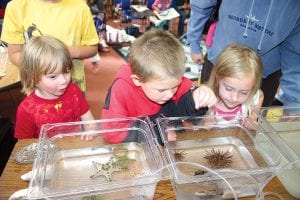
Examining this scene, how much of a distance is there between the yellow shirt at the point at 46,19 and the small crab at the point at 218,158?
3.10ft

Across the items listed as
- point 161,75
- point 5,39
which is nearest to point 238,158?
point 161,75

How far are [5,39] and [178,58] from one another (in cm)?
94

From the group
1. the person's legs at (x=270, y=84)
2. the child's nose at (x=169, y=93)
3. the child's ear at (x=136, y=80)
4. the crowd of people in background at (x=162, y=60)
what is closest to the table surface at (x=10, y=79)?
the crowd of people in background at (x=162, y=60)

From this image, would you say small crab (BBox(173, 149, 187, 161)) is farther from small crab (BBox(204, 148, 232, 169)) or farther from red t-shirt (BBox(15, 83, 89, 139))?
red t-shirt (BBox(15, 83, 89, 139))

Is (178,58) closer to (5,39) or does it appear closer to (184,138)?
(184,138)

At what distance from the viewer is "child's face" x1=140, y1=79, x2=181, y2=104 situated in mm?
1044

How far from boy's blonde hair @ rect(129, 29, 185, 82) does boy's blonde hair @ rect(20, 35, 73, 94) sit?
13.5 inches

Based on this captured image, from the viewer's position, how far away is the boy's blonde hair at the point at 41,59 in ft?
4.04

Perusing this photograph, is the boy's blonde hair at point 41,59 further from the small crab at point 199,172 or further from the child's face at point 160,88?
the small crab at point 199,172

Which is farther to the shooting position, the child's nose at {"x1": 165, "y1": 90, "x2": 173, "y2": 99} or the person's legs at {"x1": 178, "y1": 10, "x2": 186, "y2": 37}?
the person's legs at {"x1": 178, "y1": 10, "x2": 186, "y2": 37}

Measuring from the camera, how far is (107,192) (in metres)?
0.75

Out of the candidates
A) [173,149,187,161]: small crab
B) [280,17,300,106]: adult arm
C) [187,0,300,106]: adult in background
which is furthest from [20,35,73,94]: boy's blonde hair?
[280,17,300,106]: adult arm

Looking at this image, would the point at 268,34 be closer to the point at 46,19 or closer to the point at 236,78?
the point at 236,78

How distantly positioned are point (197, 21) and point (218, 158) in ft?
3.54
